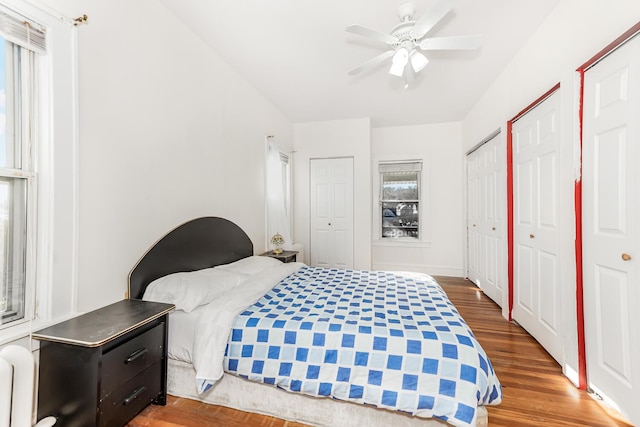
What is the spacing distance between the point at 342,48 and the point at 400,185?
306cm

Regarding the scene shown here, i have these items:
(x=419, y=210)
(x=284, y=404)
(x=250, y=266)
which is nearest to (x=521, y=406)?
(x=284, y=404)

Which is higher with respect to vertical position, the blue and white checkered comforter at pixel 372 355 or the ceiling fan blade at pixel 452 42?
the ceiling fan blade at pixel 452 42

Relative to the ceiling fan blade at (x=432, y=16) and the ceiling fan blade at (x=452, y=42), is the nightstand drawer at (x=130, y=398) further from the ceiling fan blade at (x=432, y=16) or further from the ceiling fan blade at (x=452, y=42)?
the ceiling fan blade at (x=452, y=42)

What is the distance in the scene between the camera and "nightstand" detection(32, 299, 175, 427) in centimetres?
121

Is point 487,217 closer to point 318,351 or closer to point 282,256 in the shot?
point 282,256

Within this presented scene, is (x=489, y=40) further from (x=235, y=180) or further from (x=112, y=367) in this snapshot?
(x=112, y=367)

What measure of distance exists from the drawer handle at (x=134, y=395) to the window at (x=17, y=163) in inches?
23.9

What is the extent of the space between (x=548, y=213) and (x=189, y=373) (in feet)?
9.37

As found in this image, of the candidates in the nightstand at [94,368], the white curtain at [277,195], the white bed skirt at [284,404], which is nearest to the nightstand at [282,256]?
the white curtain at [277,195]

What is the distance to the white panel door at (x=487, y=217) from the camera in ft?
10.7

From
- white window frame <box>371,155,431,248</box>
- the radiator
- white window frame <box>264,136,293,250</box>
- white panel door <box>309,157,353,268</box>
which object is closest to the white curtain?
white window frame <box>264,136,293,250</box>

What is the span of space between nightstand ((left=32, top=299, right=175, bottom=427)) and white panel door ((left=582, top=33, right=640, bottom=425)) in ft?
8.23

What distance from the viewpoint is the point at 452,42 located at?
2.02m

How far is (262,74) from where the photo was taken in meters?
3.14
